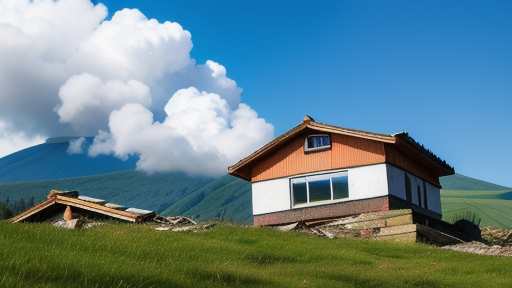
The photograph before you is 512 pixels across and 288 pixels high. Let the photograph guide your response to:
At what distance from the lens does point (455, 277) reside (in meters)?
19.3

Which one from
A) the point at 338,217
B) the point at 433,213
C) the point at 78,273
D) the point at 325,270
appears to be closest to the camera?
the point at 78,273

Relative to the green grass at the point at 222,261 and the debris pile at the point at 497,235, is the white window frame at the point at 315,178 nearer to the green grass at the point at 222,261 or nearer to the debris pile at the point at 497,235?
the green grass at the point at 222,261

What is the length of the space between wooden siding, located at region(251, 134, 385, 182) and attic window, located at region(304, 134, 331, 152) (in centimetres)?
24

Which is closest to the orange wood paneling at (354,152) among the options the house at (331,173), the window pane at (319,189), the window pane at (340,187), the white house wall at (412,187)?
the house at (331,173)

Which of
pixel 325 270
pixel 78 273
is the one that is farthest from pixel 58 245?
pixel 325 270

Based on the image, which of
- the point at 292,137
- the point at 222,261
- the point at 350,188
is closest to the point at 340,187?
the point at 350,188

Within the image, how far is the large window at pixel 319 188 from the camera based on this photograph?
125 feet

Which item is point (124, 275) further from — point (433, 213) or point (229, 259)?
point (433, 213)

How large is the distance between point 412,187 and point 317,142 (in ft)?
22.7

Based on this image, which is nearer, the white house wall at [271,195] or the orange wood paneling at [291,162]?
the orange wood paneling at [291,162]

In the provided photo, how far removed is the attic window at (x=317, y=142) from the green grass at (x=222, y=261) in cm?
1184

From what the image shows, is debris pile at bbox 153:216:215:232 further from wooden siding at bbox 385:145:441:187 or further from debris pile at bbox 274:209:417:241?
wooden siding at bbox 385:145:441:187

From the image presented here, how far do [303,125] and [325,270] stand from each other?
2141 centimetres

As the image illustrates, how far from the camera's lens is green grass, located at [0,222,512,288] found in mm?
12844
